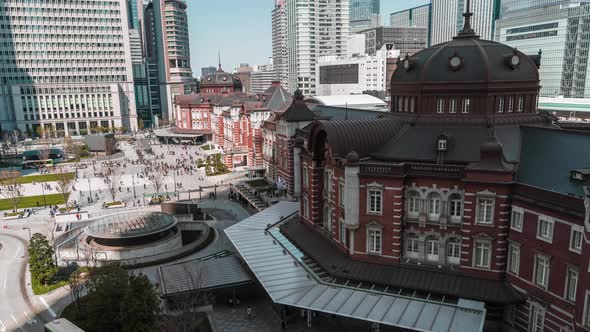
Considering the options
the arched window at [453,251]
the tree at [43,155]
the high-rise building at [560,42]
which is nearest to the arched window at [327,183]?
the arched window at [453,251]

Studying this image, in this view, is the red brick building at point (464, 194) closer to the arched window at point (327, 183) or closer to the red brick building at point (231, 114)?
the arched window at point (327, 183)

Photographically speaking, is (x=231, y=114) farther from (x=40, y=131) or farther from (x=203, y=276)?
(x=40, y=131)

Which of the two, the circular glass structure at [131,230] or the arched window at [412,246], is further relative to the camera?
the circular glass structure at [131,230]

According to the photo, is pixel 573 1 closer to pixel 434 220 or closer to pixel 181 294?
pixel 434 220

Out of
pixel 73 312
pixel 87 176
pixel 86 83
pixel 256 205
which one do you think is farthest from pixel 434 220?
pixel 86 83

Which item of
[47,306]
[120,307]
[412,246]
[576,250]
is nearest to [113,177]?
[47,306]

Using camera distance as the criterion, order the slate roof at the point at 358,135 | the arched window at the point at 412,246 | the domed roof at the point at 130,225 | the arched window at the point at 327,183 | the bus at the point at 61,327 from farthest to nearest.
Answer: the domed roof at the point at 130,225 → the arched window at the point at 327,183 → the slate roof at the point at 358,135 → the arched window at the point at 412,246 → the bus at the point at 61,327
